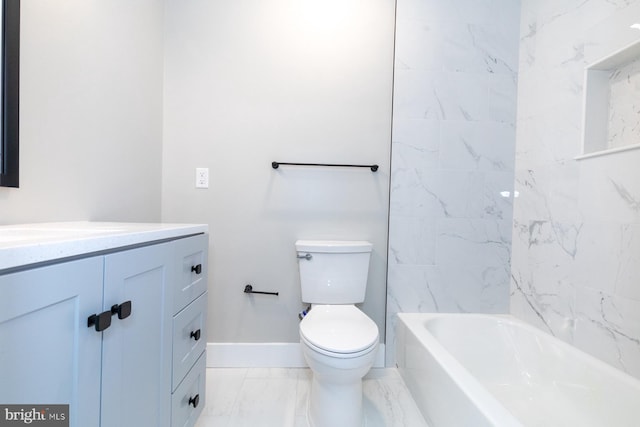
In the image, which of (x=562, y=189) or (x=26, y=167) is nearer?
(x=26, y=167)

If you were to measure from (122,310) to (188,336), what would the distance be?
435 mm

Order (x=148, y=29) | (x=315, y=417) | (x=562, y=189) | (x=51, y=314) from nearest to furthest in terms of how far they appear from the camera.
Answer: (x=51, y=314) < (x=315, y=417) < (x=562, y=189) < (x=148, y=29)

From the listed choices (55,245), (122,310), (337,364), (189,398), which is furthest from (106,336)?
(337,364)

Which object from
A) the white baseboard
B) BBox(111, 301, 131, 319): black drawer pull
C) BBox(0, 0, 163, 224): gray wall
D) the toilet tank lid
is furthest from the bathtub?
BBox(0, 0, 163, 224): gray wall

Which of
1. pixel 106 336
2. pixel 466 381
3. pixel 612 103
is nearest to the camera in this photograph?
pixel 106 336

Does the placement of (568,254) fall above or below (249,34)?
below

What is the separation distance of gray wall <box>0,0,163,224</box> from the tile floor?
3.32ft

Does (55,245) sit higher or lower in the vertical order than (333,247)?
higher

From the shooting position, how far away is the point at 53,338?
49cm

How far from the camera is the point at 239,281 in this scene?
163 centimetres

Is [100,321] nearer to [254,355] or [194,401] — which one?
[194,401]

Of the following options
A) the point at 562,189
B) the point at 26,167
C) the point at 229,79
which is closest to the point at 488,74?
the point at 562,189

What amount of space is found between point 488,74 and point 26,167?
2.22 meters

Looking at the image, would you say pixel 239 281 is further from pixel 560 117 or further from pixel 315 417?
pixel 560 117
